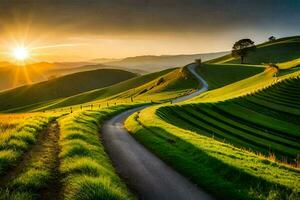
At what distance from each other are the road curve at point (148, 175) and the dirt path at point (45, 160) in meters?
3.82

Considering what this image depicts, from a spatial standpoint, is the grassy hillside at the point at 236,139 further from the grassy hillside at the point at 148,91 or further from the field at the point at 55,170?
the grassy hillside at the point at 148,91

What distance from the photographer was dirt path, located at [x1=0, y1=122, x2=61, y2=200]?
15.6 metres

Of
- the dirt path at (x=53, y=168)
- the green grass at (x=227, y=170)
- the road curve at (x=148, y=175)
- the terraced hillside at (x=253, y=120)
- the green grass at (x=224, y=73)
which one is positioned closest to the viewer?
the dirt path at (x=53, y=168)

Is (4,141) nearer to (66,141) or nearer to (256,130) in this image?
(66,141)

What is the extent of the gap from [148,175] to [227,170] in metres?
4.55

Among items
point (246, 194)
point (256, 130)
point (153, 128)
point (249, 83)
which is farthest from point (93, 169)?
point (249, 83)

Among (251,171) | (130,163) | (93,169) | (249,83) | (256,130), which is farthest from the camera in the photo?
(249,83)

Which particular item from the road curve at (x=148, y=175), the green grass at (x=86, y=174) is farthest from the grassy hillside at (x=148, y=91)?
the green grass at (x=86, y=174)

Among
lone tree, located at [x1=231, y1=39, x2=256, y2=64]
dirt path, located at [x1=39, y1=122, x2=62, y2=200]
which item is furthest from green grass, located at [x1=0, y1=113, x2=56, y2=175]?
lone tree, located at [x1=231, y1=39, x2=256, y2=64]

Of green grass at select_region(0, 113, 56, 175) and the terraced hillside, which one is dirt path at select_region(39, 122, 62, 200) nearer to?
green grass at select_region(0, 113, 56, 175)

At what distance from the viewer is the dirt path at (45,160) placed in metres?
15.6

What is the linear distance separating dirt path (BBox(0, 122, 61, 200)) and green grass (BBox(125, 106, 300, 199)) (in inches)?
292

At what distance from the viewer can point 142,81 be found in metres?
184

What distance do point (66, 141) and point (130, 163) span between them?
5511mm
